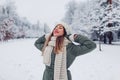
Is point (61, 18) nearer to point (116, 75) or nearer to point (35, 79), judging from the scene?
point (35, 79)

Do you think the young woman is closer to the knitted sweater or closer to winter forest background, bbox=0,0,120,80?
the knitted sweater

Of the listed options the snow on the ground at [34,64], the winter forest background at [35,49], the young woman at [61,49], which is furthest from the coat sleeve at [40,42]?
the snow on the ground at [34,64]

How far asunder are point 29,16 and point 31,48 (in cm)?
48

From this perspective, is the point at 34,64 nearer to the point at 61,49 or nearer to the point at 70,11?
the point at 70,11

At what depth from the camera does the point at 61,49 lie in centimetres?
211

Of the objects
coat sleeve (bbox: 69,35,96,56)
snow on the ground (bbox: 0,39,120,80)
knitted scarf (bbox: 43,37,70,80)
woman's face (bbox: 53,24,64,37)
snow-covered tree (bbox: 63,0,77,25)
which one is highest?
snow-covered tree (bbox: 63,0,77,25)

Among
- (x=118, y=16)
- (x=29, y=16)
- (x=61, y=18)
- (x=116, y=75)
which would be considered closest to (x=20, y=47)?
(x=29, y=16)

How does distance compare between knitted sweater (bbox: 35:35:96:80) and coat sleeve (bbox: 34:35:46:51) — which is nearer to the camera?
knitted sweater (bbox: 35:35:96:80)

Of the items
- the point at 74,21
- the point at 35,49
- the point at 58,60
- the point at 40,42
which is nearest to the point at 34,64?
the point at 35,49

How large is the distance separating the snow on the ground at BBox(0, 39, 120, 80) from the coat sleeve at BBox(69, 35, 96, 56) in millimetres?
1865

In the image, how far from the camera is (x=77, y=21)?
Result: 4.27 m

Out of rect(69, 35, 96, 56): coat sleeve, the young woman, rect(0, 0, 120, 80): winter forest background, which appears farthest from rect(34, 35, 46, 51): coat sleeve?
rect(0, 0, 120, 80): winter forest background

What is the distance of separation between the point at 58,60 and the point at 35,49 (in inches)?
84.6

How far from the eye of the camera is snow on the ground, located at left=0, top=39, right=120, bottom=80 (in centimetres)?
415
